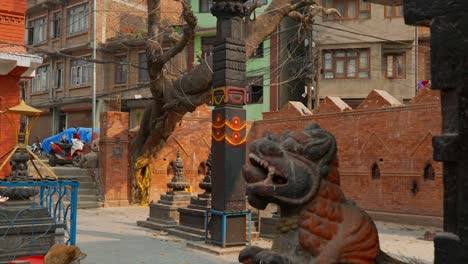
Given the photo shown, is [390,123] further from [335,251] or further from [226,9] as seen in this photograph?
[335,251]

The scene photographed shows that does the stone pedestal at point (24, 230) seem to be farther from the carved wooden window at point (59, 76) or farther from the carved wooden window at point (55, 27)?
the carved wooden window at point (55, 27)

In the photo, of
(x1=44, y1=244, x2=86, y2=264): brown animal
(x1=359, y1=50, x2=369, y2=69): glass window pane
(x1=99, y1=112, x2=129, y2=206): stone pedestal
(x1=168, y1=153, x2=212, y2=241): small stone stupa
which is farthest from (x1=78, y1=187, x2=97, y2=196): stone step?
(x1=359, y1=50, x2=369, y2=69): glass window pane

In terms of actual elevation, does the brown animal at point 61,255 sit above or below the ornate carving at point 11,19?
below

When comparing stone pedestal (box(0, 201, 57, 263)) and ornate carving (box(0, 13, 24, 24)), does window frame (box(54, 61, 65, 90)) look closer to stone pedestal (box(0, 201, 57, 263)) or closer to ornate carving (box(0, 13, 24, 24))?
ornate carving (box(0, 13, 24, 24))

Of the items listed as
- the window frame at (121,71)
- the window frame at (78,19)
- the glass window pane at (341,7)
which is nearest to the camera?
the glass window pane at (341,7)

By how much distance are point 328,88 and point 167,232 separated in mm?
16573

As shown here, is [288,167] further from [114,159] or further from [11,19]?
[114,159]

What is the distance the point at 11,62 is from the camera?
1460 centimetres

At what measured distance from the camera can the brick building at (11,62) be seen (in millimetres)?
14773

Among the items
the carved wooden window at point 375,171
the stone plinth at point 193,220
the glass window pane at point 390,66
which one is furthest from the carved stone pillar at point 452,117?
the glass window pane at point 390,66

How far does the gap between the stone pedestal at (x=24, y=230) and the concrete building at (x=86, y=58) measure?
69.4 feet

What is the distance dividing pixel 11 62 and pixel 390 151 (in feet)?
38.4

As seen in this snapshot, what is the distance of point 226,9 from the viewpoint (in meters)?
9.51

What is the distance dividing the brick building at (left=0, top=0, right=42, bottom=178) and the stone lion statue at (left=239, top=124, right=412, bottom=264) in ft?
43.9
